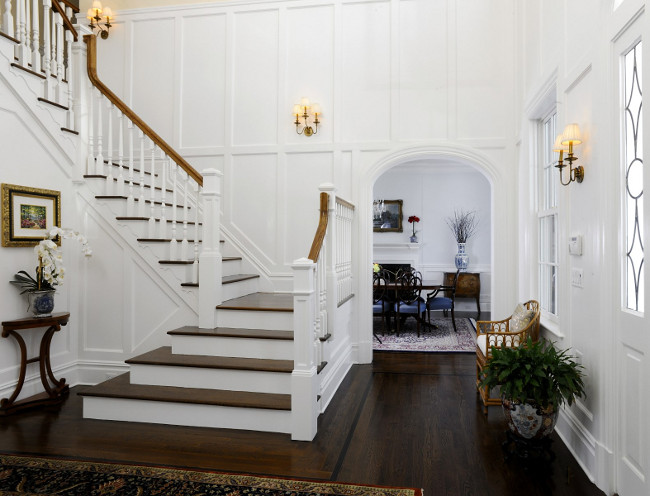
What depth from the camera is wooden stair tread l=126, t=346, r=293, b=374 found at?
3707 millimetres

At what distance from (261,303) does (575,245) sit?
2.73 m

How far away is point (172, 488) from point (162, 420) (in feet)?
3.37

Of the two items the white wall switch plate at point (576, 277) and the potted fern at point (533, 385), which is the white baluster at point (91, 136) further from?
the white wall switch plate at point (576, 277)

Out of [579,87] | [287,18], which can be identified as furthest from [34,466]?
[287,18]

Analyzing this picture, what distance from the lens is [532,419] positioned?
2971 mm

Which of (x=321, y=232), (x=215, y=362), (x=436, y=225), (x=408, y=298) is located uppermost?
(x=436, y=225)

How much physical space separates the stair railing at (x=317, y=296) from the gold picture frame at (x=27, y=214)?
2.52 m

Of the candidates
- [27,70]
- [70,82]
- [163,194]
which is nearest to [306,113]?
[163,194]

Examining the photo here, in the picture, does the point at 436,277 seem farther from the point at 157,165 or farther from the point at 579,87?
the point at 579,87

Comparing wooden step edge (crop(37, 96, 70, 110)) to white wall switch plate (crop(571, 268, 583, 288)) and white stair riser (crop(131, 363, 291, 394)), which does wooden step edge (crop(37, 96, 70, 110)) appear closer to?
white stair riser (crop(131, 363, 291, 394))

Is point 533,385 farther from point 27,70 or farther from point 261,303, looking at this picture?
point 27,70

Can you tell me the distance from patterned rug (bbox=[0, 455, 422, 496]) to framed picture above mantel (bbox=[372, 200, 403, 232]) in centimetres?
754

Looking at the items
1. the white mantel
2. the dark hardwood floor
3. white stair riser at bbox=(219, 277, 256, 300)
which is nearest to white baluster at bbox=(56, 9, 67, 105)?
white stair riser at bbox=(219, 277, 256, 300)

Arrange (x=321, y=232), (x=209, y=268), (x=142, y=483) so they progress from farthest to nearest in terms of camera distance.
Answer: (x=209, y=268)
(x=321, y=232)
(x=142, y=483)
